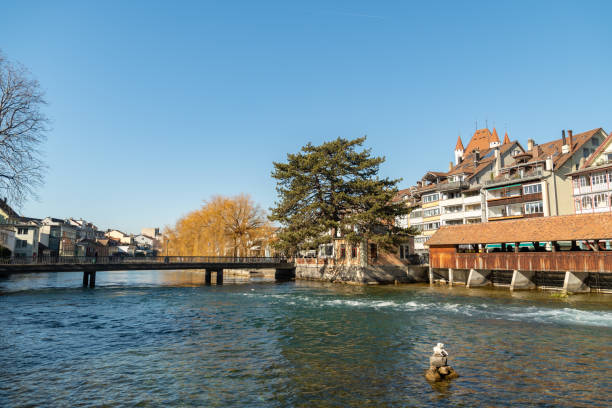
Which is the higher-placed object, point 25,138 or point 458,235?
point 25,138

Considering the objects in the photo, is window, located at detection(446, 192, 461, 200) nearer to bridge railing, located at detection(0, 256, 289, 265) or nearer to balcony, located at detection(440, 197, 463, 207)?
balcony, located at detection(440, 197, 463, 207)

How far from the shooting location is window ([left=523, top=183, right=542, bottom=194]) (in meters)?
50.0

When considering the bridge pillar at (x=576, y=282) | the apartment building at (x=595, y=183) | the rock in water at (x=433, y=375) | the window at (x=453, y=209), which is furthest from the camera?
the window at (x=453, y=209)

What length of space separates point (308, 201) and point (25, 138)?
1249 inches

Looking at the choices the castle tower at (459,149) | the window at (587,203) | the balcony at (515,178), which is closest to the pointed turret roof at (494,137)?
the castle tower at (459,149)

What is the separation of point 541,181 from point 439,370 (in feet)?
152

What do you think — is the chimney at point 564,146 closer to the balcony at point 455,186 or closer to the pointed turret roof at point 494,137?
the balcony at point 455,186

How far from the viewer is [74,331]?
61.5 ft

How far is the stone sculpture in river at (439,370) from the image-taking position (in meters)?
11.7

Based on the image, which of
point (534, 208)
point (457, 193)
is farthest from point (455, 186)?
point (534, 208)

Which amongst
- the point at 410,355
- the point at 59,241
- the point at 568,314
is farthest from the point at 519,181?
the point at 59,241

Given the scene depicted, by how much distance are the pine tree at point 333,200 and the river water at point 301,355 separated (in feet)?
62.1

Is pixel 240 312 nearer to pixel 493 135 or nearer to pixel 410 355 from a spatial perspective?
pixel 410 355

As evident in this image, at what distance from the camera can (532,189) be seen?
5081 cm
